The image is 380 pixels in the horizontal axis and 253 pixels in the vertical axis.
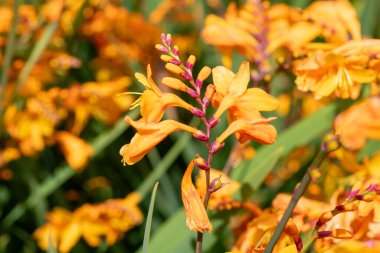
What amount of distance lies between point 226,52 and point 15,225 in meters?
0.70

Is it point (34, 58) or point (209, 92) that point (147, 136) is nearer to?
point (209, 92)

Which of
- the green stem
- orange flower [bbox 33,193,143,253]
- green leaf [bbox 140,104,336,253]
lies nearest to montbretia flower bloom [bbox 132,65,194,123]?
the green stem

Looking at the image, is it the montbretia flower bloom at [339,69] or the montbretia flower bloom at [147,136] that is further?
the montbretia flower bloom at [339,69]

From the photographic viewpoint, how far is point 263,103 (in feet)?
1.96

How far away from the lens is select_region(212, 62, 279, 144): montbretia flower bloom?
56 cm

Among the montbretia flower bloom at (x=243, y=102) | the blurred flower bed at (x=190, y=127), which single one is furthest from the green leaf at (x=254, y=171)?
the montbretia flower bloom at (x=243, y=102)

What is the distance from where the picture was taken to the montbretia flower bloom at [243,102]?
1.82 ft

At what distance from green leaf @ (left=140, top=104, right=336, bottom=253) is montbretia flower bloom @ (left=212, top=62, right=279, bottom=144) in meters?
0.22

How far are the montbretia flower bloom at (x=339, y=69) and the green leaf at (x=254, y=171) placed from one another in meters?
0.11

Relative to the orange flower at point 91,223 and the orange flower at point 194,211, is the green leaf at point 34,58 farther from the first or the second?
the orange flower at point 194,211

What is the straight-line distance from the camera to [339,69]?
74 centimetres

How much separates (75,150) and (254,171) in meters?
0.54

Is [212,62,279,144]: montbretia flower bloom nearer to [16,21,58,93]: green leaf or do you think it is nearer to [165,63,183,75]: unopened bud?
[165,63,183,75]: unopened bud

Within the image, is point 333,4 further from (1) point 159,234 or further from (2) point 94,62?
(2) point 94,62
